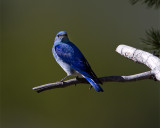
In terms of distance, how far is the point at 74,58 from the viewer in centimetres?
194

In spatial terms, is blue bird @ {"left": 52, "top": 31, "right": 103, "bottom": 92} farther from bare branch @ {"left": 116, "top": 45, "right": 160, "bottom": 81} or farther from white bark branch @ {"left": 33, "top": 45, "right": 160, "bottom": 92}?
bare branch @ {"left": 116, "top": 45, "right": 160, "bottom": 81}

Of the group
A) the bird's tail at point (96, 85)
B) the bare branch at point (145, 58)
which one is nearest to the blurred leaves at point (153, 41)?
the bare branch at point (145, 58)

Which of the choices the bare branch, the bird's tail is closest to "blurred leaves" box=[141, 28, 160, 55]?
the bare branch

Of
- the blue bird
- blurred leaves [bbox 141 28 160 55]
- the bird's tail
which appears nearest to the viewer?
blurred leaves [bbox 141 28 160 55]

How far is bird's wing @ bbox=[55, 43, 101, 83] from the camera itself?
1.79 m

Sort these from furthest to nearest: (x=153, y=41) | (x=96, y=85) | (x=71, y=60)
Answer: (x=71, y=60) → (x=96, y=85) → (x=153, y=41)

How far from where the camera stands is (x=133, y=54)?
1.75 metres

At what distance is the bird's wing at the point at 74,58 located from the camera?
5.89 ft

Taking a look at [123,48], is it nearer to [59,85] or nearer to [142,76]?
[142,76]

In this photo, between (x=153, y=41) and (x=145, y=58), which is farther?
(x=145, y=58)

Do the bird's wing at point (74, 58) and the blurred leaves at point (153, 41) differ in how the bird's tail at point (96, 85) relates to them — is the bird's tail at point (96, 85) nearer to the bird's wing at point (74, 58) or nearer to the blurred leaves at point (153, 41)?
the bird's wing at point (74, 58)

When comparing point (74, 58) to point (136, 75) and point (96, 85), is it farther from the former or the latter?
point (136, 75)

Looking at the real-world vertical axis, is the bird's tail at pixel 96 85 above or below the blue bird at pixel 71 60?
below

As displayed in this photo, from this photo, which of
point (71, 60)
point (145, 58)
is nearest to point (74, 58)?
point (71, 60)
